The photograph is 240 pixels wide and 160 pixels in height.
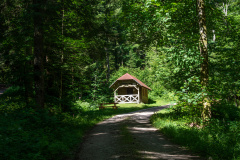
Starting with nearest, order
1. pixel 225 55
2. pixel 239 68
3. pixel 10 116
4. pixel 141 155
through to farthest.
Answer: pixel 141 155
pixel 10 116
pixel 239 68
pixel 225 55

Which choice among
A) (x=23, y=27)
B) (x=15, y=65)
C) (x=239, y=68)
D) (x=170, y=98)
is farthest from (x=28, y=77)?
(x=239, y=68)

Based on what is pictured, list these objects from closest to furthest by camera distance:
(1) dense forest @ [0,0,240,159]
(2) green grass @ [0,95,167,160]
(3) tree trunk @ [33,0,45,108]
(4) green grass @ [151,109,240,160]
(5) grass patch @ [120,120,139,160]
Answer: (2) green grass @ [0,95,167,160]
(4) green grass @ [151,109,240,160]
(5) grass patch @ [120,120,139,160]
(1) dense forest @ [0,0,240,159]
(3) tree trunk @ [33,0,45,108]

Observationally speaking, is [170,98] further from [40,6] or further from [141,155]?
[40,6]

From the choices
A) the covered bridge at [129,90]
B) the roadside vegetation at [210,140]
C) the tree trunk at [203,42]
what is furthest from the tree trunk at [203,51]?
the covered bridge at [129,90]

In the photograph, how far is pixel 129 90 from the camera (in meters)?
31.5

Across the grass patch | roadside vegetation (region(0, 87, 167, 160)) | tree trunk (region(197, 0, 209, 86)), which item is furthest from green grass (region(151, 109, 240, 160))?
roadside vegetation (region(0, 87, 167, 160))

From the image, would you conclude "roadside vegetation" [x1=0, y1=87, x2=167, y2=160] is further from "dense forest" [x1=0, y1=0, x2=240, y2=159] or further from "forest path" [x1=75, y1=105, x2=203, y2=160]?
"forest path" [x1=75, y1=105, x2=203, y2=160]

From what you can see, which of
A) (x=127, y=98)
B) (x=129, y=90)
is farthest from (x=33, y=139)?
(x=129, y=90)

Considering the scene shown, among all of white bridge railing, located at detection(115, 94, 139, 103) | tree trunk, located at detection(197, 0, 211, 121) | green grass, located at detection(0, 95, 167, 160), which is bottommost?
white bridge railing, located at detection(115, 94, 139, 103)

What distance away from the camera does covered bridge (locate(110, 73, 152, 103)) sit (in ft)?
94.0

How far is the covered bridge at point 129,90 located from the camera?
28641 millimetres

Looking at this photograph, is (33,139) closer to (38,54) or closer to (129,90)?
(38,54)

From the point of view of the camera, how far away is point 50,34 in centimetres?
846

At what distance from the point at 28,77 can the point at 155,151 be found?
542cm
